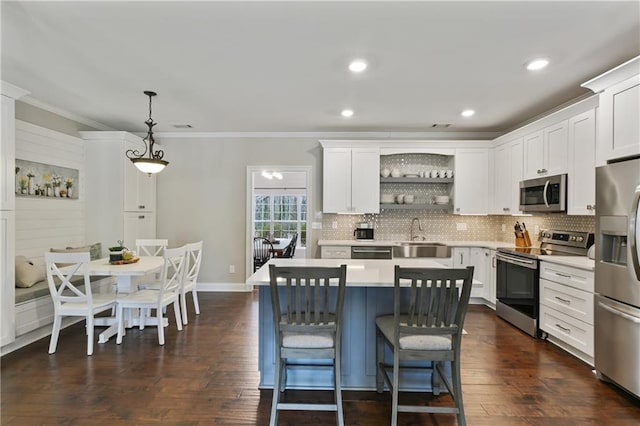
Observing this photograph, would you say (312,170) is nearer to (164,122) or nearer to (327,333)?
(164,122)

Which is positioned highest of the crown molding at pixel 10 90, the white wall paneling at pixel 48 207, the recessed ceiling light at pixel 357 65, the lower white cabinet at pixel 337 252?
the recessed ceiling light at pixel 357 65

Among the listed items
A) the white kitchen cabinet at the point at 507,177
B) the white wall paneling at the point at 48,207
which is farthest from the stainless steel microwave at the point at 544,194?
the white wall paneling at the point at 48,207

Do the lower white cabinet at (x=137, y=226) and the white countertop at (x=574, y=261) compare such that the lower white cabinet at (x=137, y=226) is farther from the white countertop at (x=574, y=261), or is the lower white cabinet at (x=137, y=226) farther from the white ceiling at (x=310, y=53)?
the white countertop at (x=574, y=261)

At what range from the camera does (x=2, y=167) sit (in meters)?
2.98

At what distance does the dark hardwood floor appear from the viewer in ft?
7.31

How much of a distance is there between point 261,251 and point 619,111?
585 centimetres

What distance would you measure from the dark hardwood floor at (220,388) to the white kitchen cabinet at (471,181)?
2.10 metres

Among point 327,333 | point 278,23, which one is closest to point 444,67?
point 278,23

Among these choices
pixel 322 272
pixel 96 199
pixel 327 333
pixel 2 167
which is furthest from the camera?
pixel 96 199

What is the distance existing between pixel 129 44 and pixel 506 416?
3828mm

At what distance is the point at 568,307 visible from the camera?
3.17m

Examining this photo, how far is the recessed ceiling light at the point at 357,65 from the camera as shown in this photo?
2881 mm

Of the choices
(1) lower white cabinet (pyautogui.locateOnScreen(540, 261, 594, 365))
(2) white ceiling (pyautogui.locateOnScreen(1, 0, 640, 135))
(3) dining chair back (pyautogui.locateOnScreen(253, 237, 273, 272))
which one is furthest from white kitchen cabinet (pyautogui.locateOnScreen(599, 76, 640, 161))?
(3) dining chair back (pyautogui.locateOnScreen(253, 237, 273, 272))

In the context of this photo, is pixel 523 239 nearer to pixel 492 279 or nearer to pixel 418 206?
pixel 492 279
